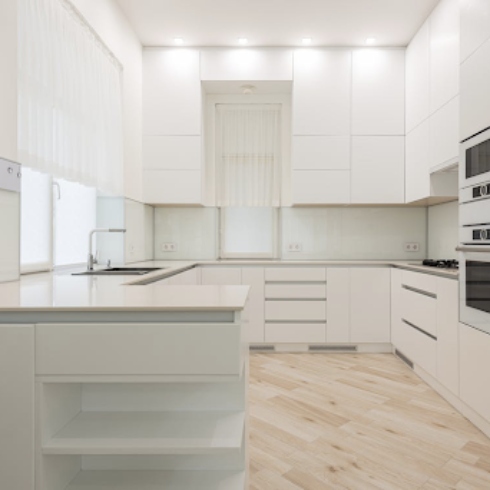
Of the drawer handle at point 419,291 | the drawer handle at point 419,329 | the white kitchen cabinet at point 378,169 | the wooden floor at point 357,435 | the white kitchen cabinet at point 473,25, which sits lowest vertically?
the wooden floor at point 357,435

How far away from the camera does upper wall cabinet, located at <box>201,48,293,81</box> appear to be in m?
3.80

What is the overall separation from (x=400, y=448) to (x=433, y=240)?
249 centimetres

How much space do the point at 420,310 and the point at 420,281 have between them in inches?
8.7

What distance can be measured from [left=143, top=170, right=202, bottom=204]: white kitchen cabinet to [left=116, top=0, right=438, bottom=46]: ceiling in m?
1.23

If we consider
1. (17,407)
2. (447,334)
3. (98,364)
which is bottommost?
(447,334)

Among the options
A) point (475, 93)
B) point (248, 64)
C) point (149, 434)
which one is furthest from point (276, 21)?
point (149, 434)

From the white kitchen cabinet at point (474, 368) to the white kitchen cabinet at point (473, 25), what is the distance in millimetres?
1558

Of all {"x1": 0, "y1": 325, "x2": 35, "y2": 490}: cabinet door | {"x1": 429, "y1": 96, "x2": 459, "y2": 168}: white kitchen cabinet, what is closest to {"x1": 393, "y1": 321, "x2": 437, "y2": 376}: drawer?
{"x1": 429, "y1": 96, "x2": 459, "y2": 168}: white kitchen cabinet

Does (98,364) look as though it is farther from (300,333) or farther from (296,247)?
(296,247)

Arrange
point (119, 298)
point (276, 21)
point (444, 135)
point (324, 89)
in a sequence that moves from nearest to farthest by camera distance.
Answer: point (119, 298) < point (444, 135) < point (276, 21) < point (324, 89)

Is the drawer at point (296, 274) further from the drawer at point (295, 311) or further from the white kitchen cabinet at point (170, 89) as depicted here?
the white kitchen cabinet at point (170, 89)

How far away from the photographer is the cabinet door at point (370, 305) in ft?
12.0

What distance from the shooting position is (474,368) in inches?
85.6

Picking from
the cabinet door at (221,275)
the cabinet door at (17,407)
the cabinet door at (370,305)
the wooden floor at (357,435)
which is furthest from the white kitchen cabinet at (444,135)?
the cabinet door at (17,407)
